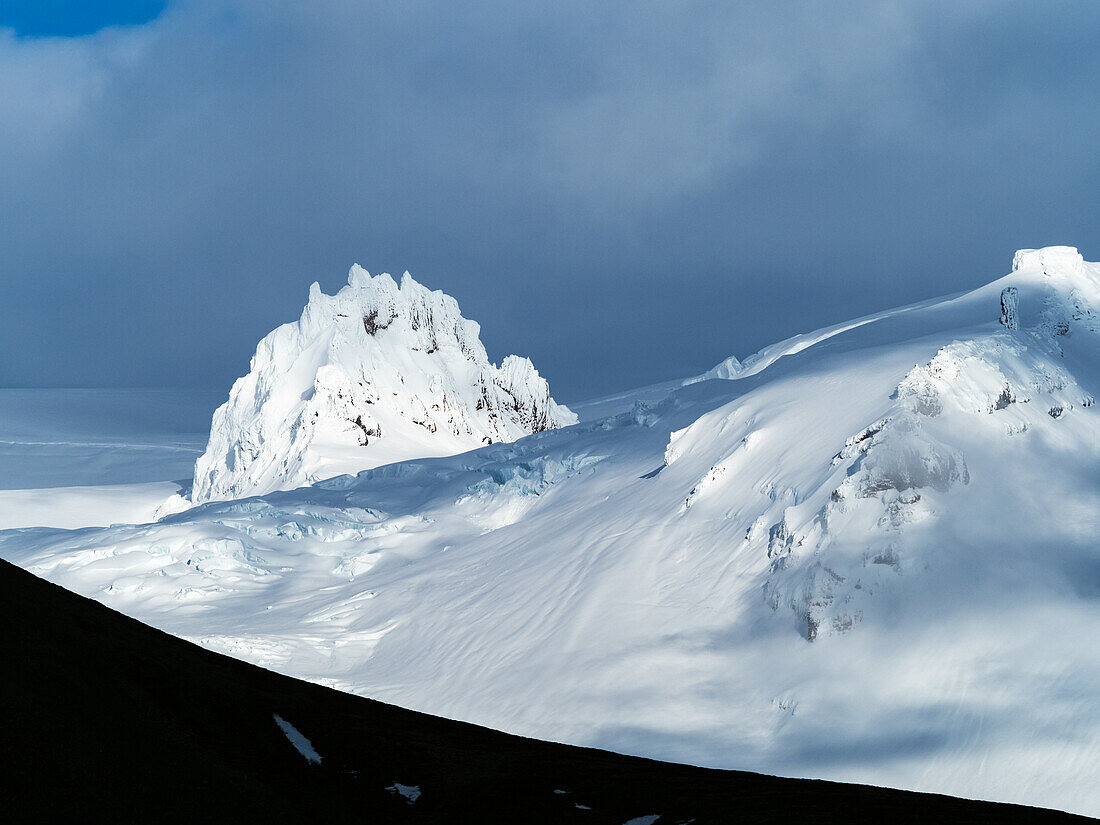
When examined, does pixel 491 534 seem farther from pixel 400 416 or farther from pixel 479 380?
pixel 479 380

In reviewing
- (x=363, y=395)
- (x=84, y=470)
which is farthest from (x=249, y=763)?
(x=84, y=470)

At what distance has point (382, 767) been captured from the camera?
25.2m

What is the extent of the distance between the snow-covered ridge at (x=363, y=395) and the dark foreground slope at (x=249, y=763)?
86125 mm

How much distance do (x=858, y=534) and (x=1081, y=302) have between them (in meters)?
30.6

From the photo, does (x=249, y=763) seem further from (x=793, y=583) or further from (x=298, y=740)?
(x=793, y=583)

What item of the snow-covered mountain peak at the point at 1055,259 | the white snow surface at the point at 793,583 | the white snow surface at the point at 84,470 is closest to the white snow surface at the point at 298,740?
the white snow surface at the point at 793,583

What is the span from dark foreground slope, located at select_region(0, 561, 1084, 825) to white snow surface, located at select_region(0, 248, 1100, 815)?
12.0 metres

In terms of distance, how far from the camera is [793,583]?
1812 inches

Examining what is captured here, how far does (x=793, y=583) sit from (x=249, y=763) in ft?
96.2

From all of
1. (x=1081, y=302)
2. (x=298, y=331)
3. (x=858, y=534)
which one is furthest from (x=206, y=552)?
(x=298, y=331)

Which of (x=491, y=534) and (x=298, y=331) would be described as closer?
(x=491, y=534)

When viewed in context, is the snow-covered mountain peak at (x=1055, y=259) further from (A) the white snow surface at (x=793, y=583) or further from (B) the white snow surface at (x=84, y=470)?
(B) the white snow surface at (x=84, y=470)

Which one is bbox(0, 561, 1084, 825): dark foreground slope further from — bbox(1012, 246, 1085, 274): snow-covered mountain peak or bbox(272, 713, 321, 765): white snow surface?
bbox(1012, 246, 1085, 274): snow-covered mountain peak

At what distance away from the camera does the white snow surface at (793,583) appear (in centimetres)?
3866
